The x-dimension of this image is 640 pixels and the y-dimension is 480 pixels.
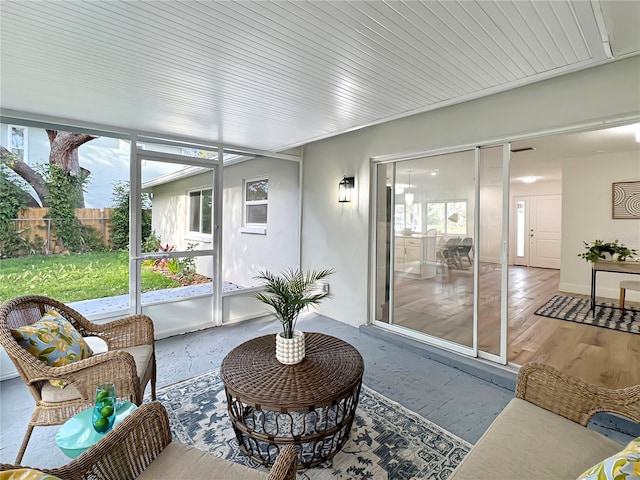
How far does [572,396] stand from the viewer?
158cm

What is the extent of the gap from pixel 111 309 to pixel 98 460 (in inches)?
116

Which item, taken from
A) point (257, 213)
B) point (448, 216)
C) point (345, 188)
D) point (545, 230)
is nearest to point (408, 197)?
point (448, 216)

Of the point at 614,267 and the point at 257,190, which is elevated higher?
the point at 257,190

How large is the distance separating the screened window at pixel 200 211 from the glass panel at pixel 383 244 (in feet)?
7.47

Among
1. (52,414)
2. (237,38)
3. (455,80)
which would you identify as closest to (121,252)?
(52,414)

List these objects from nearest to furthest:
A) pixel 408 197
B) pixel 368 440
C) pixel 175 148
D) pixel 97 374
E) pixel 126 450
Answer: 1. pixel 126 450
2. pixel 97 374
3. pixel 368 440
4. pixel 408 197
5. pixel 175 148

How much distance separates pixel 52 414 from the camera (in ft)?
6.19

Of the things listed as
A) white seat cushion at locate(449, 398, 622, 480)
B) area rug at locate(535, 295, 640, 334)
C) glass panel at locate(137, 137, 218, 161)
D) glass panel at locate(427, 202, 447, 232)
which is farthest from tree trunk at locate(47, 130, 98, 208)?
area rug at locate(535, 295, 640, 334)

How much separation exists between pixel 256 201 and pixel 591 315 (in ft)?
17.8

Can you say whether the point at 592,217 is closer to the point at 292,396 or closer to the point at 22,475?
the point at 292,396

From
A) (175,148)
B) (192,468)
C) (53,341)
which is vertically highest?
(175,148)

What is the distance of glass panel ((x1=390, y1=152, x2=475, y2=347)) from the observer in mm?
3371

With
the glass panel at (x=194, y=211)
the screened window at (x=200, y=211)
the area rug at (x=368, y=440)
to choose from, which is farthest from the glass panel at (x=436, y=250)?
the glass panel at (x=194, y=211)

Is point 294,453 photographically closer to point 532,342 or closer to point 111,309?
point 111,309
